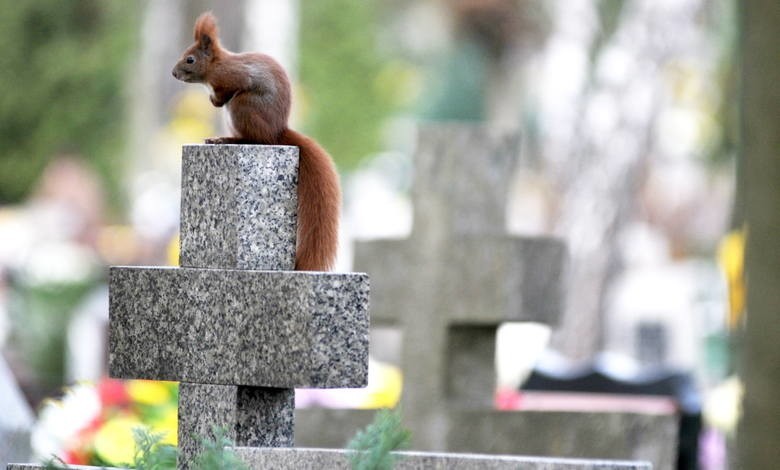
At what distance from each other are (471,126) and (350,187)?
2919 centimetres

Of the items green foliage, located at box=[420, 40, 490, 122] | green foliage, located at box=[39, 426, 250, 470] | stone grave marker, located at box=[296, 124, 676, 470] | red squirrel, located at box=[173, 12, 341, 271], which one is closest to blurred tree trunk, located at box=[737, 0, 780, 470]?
red squirrel, located at box=[173, 12, 341, 271]

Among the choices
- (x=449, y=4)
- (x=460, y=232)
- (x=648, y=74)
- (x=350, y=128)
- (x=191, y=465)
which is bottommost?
(x=191, y=465)

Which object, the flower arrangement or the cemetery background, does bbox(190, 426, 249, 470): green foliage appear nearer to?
the flower arrangement

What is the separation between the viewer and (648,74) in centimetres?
1327

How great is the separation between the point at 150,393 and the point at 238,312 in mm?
3417

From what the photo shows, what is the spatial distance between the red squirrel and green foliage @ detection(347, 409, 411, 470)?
62 cm

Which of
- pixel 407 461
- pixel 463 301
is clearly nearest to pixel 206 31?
pixel 407 461

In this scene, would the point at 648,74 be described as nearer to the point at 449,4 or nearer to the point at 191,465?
the point at 191,465

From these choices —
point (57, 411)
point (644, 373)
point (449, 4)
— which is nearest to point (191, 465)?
point (57, 411)

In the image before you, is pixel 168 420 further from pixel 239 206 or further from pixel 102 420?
pixel 239 206

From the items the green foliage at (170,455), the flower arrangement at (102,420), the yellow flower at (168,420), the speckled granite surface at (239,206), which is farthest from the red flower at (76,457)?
the speckled granite surface at (239,206)

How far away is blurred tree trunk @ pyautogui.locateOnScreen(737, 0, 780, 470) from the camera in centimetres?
385

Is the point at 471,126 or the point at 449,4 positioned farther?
the point at 449,4

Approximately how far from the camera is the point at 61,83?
91.8 ft
